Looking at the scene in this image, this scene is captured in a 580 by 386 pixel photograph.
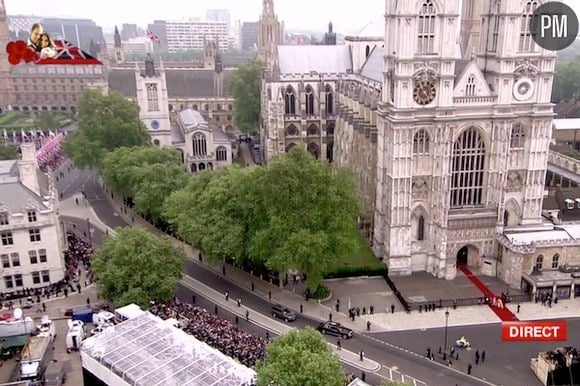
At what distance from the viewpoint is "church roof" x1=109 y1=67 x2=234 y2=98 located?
12000cm

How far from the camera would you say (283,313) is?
48.8 m

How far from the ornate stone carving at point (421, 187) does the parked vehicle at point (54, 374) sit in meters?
36.7

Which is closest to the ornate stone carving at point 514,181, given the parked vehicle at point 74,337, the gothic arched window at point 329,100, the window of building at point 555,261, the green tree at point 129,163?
the window of building at point 555,261

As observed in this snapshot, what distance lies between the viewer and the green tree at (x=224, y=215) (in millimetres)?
51688

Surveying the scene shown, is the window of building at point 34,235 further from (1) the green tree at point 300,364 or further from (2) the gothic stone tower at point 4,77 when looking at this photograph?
(2) the gothic stone tower at point 4,77

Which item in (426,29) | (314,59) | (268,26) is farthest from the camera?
(268,26)

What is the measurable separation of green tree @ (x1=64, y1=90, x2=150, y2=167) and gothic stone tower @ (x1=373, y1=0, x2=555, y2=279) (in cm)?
4422

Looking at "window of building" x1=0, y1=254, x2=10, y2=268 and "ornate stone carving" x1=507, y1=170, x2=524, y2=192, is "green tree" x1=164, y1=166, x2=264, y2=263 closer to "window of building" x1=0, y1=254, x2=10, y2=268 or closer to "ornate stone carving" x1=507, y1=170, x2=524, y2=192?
"window of building" x1=0, y1=254, x2=10, y2=268

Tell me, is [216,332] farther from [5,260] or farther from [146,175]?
[146,175]

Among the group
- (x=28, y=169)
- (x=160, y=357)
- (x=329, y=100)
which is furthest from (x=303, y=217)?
(x=329, y=100)

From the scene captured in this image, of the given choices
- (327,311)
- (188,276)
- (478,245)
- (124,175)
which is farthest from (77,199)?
(478,245)

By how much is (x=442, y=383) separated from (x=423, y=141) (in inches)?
986

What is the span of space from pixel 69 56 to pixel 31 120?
4672 inches

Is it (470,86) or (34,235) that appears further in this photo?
(470,86)
